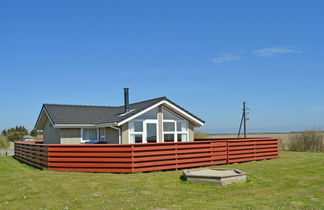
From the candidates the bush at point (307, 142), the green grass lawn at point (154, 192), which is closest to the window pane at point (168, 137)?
the green grass lawn at point (154, 192)

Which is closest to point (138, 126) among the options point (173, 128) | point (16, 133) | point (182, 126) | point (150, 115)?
point (150, 115)

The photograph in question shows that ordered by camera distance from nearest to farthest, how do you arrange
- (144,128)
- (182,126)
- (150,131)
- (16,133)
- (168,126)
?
(144,128)
(150,131)
(168,126)
(182,126)
(16,133)

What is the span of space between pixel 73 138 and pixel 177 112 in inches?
270

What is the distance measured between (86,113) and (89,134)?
248 cm

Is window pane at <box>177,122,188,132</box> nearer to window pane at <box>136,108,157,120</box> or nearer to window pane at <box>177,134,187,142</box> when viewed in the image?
window pane at <box>177,134,187,142</box>

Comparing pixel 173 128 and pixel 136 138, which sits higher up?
pixel 173 128

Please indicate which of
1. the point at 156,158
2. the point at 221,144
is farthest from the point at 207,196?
the point at 221,144

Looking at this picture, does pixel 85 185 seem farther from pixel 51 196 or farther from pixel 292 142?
pixel 292 142

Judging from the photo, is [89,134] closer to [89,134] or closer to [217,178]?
[89,134]

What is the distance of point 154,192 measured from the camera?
9.96 metres

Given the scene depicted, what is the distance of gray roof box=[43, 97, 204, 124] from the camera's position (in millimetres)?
20000

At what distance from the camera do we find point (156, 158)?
45.8 ft

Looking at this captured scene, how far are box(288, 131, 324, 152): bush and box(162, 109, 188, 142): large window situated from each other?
431 inches

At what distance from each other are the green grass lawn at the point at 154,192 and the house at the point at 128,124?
5684mm
